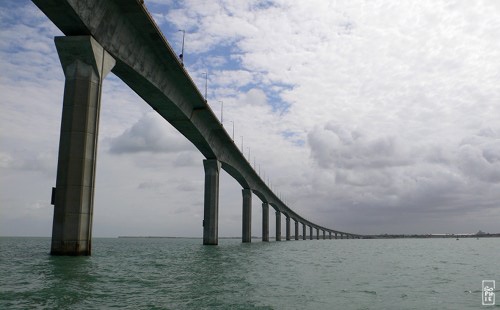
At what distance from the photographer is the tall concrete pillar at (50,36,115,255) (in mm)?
20125

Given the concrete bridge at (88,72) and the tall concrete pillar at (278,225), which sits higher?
the concrete bridge at (88,72)

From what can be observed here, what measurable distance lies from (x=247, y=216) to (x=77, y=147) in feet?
205

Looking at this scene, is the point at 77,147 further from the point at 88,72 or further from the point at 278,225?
the point at 278,225

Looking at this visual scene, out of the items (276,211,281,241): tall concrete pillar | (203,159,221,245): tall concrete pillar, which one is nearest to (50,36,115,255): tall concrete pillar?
(203,159,221,245): tall concrete pillar

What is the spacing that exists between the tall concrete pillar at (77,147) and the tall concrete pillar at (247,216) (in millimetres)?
60699

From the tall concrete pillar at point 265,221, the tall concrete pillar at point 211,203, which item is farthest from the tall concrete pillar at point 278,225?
the tall concrete pillar at point 211,203

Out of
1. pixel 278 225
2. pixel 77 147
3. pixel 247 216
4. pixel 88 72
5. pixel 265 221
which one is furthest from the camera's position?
pixel 278 225

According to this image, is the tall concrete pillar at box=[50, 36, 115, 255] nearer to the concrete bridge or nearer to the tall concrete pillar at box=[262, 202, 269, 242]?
the concrete bridge

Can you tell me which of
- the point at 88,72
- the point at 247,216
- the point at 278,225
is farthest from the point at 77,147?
the point at 278,225

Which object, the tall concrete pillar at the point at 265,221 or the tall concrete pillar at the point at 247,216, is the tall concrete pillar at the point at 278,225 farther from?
the tall concrete pillar at the point at 247,216

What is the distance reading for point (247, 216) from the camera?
81438 mm

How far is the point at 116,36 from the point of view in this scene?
2408cm

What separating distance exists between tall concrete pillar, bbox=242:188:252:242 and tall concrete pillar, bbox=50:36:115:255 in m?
60.7

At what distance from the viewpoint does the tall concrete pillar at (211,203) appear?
184 feet
